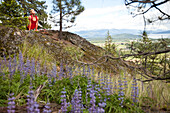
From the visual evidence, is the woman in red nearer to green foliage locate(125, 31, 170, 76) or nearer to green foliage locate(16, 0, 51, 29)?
green foliage locate(16, 0, 51, 29)

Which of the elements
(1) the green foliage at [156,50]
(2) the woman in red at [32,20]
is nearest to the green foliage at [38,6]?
(2) the woman in red at [32,20]

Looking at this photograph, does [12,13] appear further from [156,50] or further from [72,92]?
[156,50]

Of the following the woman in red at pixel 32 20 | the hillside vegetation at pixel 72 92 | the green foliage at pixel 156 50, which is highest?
the woman in red at pixel 32 20

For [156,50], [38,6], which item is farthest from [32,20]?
[156,50]

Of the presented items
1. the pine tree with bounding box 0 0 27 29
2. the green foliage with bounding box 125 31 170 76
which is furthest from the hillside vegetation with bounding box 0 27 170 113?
the pine tree with bounding box 0 0 27 29

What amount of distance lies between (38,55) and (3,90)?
12.4ft

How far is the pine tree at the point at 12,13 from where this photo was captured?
445 inches

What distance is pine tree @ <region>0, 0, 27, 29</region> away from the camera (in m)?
11.3

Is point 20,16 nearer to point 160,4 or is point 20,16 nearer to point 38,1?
point 38,1

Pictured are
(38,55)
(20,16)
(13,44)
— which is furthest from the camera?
(20,16)

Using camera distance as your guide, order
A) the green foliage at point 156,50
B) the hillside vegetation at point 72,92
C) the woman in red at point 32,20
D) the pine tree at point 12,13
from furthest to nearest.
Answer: the woman in red at point 32,20
the pine tree at point 12,13
the green foliage at point 156,50
the hillside vegetation at point 72,92

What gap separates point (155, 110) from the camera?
124 inches

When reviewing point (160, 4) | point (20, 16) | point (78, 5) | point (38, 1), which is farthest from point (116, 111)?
point (38, 1)

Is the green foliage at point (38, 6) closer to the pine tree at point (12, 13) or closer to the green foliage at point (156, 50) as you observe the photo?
the pine tree at point (12, 13)
